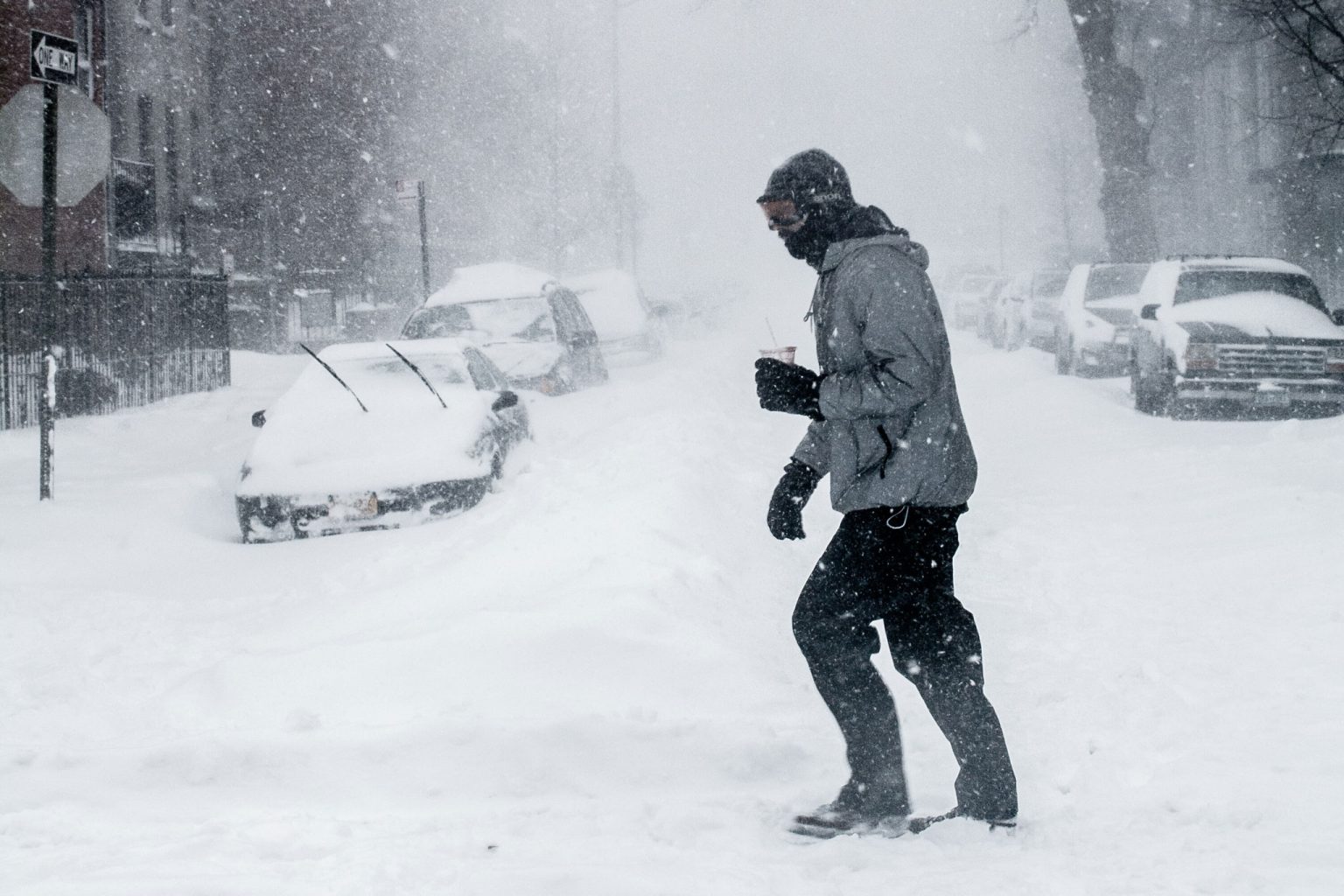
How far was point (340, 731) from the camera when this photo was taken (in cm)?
458

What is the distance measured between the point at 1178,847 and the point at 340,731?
107 inches

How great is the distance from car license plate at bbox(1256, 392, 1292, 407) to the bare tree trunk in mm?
12415

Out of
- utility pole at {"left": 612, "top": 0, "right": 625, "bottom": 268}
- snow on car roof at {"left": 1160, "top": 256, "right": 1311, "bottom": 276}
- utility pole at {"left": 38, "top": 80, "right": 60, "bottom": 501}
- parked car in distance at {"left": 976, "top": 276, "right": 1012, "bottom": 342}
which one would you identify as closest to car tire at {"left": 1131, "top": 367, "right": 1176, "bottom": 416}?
snow on car roof at {"left": 1160, "top": 256, "right": 1311, "bottom": 276}

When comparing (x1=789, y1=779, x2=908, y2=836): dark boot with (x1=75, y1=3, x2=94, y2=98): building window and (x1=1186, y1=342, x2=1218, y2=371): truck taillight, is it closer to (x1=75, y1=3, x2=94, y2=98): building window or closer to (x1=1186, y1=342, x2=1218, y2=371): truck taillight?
(x1=1186, y1=342, x2=1218, y2=371): truck taillight

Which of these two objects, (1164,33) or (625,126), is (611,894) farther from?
(625,126)

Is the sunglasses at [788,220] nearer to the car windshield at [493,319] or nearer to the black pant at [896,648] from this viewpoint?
the black pant at [896,648]

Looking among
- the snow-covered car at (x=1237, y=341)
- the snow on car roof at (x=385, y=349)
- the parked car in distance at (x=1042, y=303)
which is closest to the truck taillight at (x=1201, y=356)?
the snow-covered car at (x=1237, y=341)

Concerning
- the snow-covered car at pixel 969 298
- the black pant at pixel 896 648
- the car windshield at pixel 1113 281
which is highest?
the snow-covered car at pixel 969 298

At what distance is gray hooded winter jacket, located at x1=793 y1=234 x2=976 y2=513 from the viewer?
345 centimetres

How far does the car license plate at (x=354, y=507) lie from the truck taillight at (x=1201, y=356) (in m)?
9.42

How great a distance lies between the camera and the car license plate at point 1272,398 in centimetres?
1388

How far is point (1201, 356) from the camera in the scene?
557 inches

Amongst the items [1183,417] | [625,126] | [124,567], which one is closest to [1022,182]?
[625,126]

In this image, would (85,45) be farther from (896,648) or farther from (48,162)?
(896,648)
